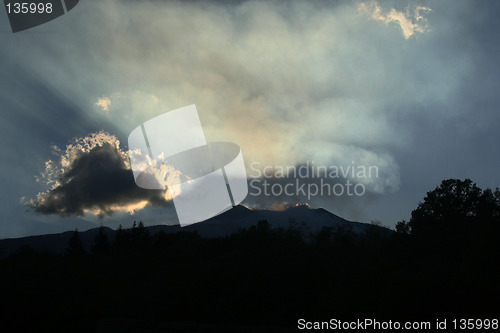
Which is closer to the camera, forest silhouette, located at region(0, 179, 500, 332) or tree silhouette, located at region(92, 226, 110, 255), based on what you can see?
forest silhouette, located at region(0, 179, 500, 332)

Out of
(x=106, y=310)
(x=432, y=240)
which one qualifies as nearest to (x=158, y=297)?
(x=106, y=310)

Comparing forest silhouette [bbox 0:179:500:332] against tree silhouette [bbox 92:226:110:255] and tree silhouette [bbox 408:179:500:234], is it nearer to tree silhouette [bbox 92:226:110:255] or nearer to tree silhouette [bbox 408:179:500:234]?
tree silhouette [bbox 408:179:500:234]

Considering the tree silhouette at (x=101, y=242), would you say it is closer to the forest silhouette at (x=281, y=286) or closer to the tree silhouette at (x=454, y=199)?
the forest silhouette at (x=281, y=286)

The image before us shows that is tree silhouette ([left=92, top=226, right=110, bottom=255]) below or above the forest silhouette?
above

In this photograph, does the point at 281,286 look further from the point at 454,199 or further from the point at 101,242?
the point at 101,242

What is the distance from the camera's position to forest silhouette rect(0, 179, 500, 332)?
15.0m

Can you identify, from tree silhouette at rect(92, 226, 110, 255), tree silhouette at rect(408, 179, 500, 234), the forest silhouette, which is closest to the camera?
the forest silhouette

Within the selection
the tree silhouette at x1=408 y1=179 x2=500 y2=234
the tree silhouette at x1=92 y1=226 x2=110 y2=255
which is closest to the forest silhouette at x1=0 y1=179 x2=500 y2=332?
the tree silhouette at x1=408 y1=179 x2=500 y2=234

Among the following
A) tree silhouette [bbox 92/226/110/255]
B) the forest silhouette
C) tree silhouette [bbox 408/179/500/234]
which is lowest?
the forest silhouette

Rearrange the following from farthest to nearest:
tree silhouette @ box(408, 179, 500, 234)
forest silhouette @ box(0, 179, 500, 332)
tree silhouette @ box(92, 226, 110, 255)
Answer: tree silhouette @ box(92, 226, 110, 255) → tree silhouette @ box(408, 179, 500, 234) → forest silhouette @ box(0, 179, 500, 332)

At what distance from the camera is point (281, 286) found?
61.0 feet

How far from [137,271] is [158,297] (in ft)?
28.2

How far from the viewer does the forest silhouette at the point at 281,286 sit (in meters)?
15.0

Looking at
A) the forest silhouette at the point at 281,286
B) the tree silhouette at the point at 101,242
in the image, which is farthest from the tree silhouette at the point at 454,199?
the tree silhouette at the point at 101,242
